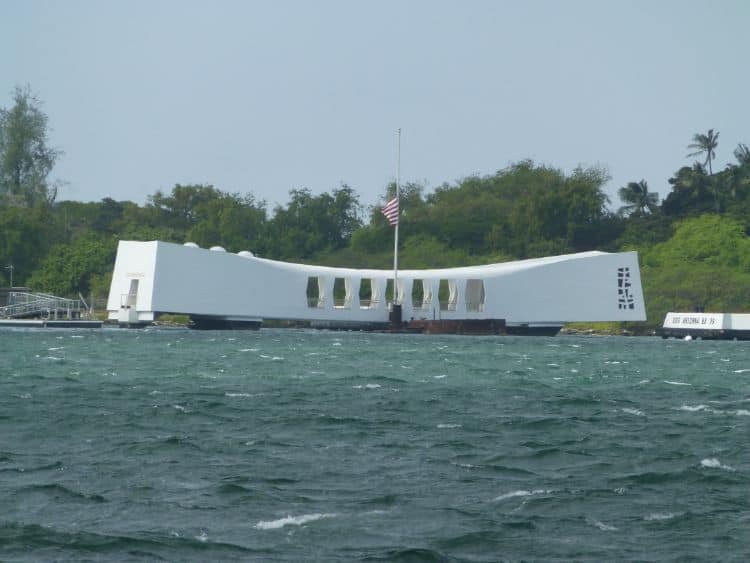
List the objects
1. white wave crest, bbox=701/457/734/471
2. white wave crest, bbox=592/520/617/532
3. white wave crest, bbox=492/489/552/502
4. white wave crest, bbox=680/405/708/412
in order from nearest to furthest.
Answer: white wave crest, bbox=592/520/617/532 < white wave crest, bbox=492/489/552/502 < white wave crest, bbox=701/457/734/471 < white wave crest, bbox=680/405/708/412

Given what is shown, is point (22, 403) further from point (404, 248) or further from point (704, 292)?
point (404, 248)

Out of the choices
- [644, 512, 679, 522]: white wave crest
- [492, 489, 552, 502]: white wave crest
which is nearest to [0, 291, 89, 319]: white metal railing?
[492, 489, 552, 502]: white wave crest

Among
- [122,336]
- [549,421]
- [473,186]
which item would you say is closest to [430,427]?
[549,421]

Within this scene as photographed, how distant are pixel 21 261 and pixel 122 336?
93.4 ft

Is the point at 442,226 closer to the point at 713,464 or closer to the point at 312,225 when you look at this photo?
the point at 312,225

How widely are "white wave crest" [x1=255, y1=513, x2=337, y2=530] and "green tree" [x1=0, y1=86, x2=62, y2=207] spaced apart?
2558 inches

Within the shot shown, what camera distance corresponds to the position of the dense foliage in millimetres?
71938

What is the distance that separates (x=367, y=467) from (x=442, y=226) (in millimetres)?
77229

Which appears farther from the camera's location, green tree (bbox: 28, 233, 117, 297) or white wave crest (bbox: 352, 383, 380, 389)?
green tree (bbox: 28, 233, 117, 297)

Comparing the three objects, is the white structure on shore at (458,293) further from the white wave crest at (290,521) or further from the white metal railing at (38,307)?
the white wave crest at (290,521)

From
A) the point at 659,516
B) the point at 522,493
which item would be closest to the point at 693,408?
the point at 522,493

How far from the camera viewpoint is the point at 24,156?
241 ft

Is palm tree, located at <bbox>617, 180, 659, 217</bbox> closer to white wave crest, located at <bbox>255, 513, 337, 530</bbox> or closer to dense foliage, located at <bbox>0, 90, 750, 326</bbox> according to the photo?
dense foliage, located at <bbox>0, 90, 750, 326</bbox>

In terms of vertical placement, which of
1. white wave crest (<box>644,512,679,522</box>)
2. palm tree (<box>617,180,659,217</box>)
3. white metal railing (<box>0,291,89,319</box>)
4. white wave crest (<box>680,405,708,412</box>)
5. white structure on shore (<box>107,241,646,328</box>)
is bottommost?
white wave crest (<box>644,512,679,522</box>)
